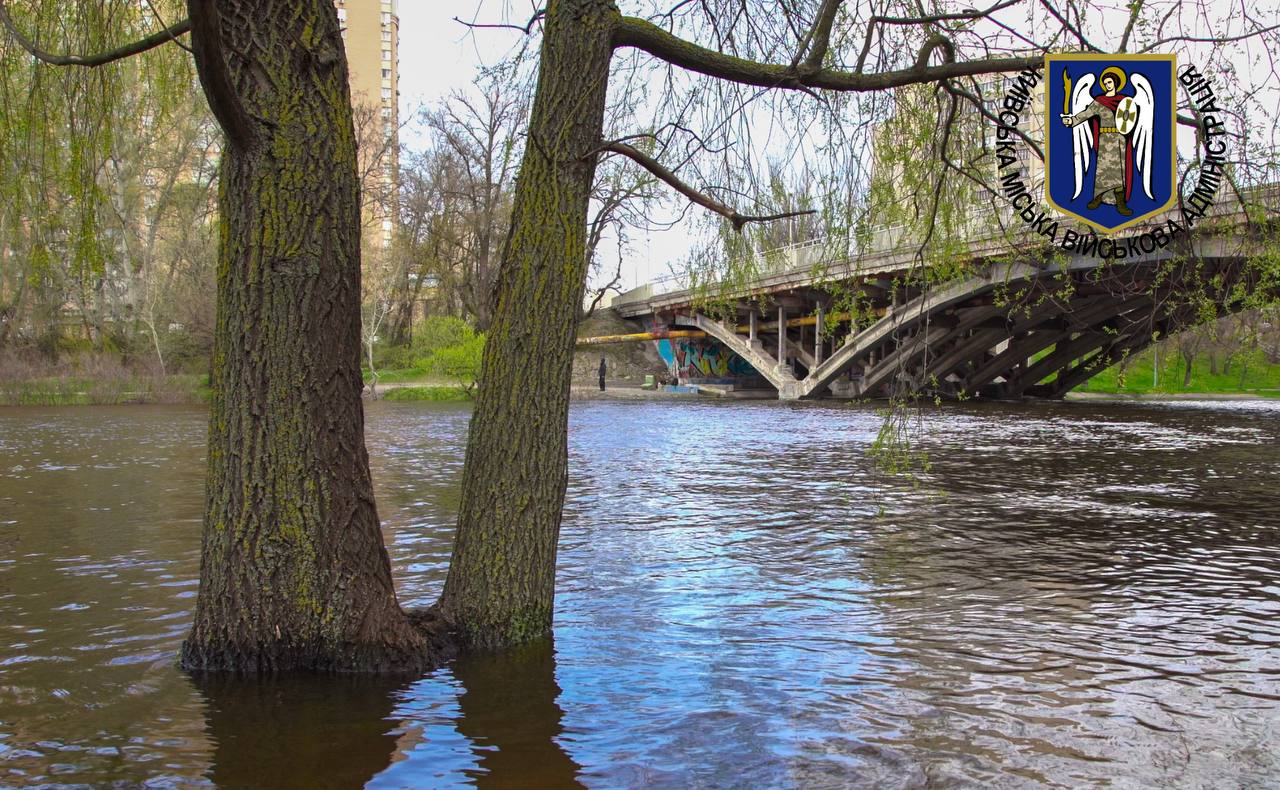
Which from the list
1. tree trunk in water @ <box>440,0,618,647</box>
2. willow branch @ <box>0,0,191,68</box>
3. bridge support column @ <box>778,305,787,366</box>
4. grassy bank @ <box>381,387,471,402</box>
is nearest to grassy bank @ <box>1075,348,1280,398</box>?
bridge support column @ <box>778,305,787,366</box>

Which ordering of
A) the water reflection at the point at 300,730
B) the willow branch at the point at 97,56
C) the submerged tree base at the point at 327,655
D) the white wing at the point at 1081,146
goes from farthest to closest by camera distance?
the white wing at the point at 1081,146
the submerged tree base at the point at 327,655
the willow branch at the point at 97,56
the water reflection at the point at 300,730

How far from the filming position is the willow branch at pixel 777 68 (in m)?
5.17

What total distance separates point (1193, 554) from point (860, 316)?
13.2ft

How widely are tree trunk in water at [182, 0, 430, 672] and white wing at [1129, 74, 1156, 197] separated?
5.23 m

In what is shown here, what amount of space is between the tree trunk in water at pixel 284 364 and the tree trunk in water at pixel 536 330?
668 mm

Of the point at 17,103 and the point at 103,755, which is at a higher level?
the point at 17,103

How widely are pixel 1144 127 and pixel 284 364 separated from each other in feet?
19.6

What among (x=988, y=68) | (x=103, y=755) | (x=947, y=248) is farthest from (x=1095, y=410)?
(x=103, y=755)

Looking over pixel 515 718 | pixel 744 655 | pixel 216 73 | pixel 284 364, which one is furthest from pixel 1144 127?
pixel 216 73

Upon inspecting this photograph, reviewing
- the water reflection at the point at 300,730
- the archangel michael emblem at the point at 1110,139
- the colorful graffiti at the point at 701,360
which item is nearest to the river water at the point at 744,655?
the water reflection at the point at 300,730

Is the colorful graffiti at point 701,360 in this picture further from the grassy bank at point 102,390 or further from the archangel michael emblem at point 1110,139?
the archangel michael emblem at point 1110,139

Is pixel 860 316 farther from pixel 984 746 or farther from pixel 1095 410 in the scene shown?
pixel 1095 410

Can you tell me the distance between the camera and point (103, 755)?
429 centimetres

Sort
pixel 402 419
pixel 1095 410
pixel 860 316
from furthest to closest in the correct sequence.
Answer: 1. pixel 1095 410
2. pixel 402 419
3. pixel 860 316
